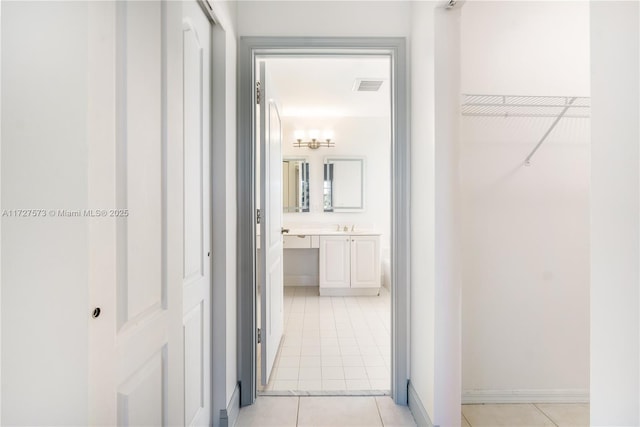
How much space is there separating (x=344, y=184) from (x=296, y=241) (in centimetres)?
112

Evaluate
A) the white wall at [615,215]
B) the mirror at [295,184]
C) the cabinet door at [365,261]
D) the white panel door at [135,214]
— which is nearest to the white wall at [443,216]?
the white wall at [615,215]

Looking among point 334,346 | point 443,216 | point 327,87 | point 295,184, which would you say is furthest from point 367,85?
point 334,346

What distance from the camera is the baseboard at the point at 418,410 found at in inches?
62.0

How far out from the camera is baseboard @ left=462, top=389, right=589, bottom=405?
1876 millimetres

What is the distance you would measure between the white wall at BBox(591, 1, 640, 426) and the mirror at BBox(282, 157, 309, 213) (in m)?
4.06

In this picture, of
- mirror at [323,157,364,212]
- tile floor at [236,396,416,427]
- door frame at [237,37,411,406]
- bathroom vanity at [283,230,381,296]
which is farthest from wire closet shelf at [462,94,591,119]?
mirror at [323,157,364,212]

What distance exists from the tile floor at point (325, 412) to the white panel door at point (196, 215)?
1.14 ft

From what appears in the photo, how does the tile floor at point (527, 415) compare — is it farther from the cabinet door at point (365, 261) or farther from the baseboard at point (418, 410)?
the cabinet door at point (365, 261)

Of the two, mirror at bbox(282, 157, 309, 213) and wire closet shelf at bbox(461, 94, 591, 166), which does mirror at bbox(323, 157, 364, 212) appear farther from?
wire closet shelf at bbox(461, 94, 591, 166)

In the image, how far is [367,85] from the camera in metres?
3.38

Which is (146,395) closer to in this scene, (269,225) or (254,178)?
(254,178)

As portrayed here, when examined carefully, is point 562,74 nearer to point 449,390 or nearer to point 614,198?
point 614,198

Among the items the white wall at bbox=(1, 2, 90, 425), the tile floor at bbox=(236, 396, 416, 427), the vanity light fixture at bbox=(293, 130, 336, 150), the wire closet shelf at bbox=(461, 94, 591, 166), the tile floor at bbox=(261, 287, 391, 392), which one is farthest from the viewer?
the vanity light fixture at bbox=(293, 130, 336, 150)

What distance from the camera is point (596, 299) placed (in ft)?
2.10
